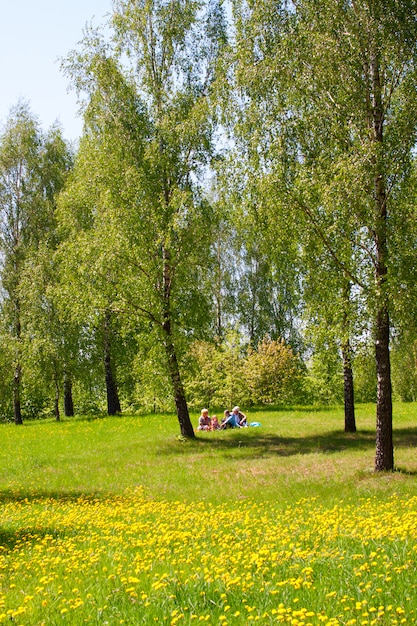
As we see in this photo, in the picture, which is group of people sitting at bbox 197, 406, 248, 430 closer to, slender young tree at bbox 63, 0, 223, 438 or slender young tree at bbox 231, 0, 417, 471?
slender young tree at bbox 63, 0, 223, 438

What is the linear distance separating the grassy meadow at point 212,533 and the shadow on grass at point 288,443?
7 cm

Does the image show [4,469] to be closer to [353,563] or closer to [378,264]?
[378,264]

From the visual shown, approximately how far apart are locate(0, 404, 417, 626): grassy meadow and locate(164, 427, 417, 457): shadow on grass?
74mm

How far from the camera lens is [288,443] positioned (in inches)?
817

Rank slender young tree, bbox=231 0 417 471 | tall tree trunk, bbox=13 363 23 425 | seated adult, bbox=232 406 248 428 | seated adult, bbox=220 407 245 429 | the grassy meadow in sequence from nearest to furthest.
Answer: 1. the grassy meadow
2. slender young tree, bbox=231 0 417 471
3. seated adult, bbox=232 406 248 428
4. seated adult, bbox=220 407 245 429
5. tall tree trunk, bbox=13 363 23 425

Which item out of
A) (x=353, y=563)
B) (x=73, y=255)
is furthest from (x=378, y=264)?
(x=73, y=255)

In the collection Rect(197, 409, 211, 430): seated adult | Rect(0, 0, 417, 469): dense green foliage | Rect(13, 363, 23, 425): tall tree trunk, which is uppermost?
Rect(0, 0, 417, 469): dense green foliage

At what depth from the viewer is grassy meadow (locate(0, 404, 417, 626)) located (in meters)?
5.27

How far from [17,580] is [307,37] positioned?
45.6ft

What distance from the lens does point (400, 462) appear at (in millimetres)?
15547

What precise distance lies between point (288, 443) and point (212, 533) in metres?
12.9

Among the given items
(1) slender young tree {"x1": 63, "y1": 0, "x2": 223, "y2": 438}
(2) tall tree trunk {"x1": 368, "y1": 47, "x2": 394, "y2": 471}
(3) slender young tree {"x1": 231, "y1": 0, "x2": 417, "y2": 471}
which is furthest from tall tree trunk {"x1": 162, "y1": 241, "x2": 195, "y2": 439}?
(2) tall tree trunk {"x1": 368, "y1": 47, "x2": 394, "y2": 471}

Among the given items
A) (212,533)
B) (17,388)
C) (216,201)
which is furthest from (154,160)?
(17,388)

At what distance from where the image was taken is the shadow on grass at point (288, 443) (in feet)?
62.4
